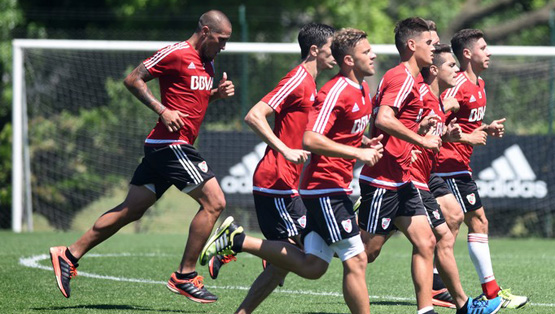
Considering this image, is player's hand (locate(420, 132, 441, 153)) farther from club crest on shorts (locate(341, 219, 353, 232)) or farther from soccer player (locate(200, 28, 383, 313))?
club crest on shorts (locate(341, 219, 353, 232))

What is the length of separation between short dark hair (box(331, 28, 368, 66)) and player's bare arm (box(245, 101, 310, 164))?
66cm

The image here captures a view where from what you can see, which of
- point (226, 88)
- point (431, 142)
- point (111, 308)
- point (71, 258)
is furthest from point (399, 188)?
point (71, 258)

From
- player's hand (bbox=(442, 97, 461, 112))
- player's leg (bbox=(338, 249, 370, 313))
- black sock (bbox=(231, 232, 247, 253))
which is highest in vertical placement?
player's hand (bbox=(442, 97, 461, 112))

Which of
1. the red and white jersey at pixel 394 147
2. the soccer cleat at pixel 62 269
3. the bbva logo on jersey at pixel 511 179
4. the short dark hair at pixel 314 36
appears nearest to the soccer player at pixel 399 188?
the red and white jersey at pixel 394 147

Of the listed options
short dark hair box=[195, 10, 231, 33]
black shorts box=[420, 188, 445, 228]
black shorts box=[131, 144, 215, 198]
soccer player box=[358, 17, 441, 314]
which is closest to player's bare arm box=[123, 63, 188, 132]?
black shorts box=[131, 144, 215, 198]

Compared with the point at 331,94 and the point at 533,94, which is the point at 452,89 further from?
the point at 533,94

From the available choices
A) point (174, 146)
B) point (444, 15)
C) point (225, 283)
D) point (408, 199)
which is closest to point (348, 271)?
point (408, 199)

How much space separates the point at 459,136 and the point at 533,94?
1096cm

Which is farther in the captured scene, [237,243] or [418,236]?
[418,236]

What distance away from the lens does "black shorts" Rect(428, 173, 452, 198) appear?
309 inches

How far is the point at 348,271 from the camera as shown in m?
5.95

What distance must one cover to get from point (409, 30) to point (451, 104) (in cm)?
103

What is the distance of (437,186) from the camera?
25.9ft

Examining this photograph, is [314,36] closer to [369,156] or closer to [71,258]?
[369,156]
